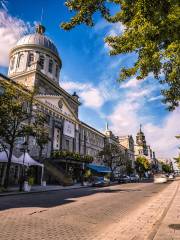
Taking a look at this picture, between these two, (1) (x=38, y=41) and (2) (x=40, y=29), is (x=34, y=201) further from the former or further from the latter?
(2) (x=40, y=29)

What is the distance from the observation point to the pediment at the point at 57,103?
3909 centimetres

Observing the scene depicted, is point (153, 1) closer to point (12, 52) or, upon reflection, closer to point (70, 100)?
point (70, 100)

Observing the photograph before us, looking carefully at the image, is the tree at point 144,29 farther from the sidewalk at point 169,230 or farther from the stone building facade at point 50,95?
the stone building facade at point 50,95

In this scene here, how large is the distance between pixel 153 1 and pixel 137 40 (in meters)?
2.19

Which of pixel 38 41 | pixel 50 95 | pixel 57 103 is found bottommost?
pixel 57 103

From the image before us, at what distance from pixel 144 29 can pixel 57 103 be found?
3743 cm

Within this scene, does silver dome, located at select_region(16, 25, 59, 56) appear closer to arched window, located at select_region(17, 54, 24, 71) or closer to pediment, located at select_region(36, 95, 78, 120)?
arched window, located at select_region(17, 54, 24, 71)

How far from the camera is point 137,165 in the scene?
9400cm

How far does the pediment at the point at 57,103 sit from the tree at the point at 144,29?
31660 millimetres

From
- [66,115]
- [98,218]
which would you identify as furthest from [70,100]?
[98,218]

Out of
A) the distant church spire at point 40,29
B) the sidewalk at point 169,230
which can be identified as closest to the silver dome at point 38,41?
the distant church spire at point 40,29

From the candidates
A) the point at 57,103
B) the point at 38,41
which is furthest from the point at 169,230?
the point at 38,41

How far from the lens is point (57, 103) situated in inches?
1674

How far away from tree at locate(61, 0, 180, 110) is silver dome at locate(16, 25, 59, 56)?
46.6 meters
